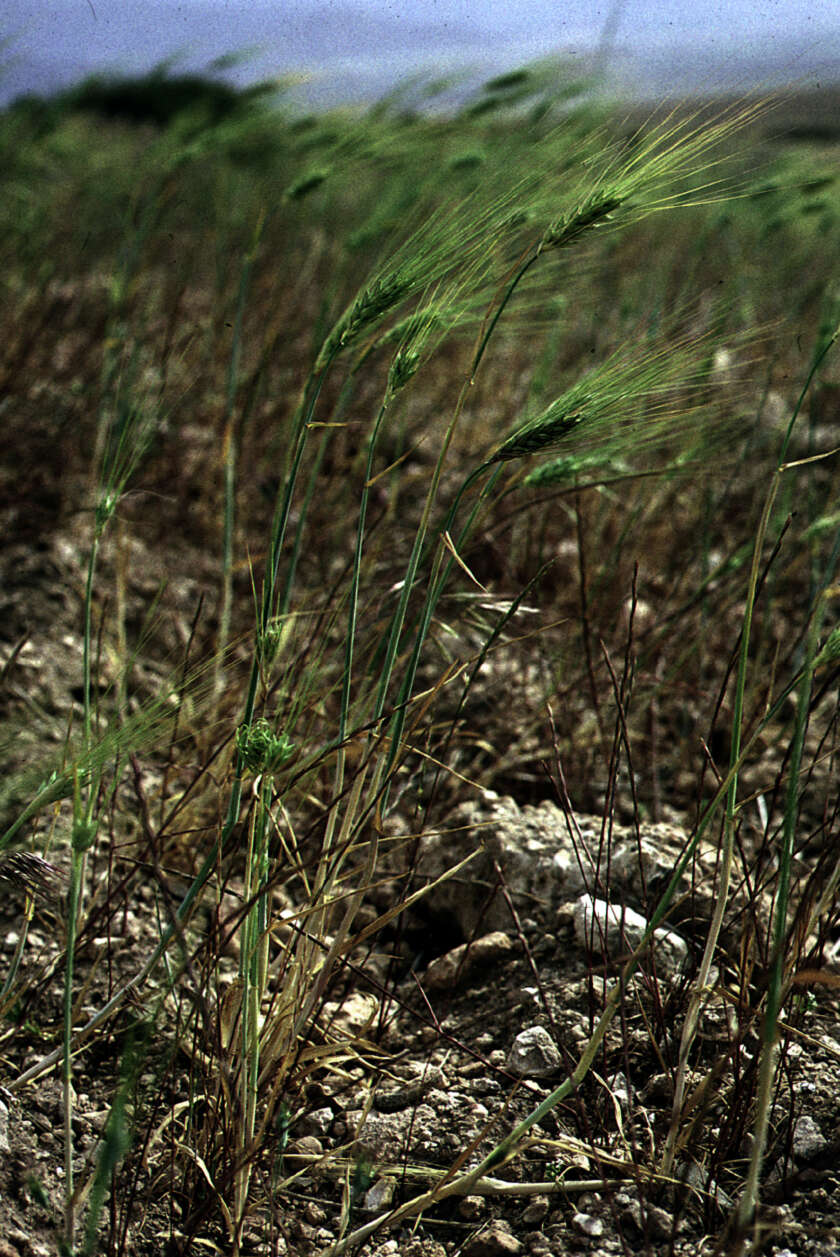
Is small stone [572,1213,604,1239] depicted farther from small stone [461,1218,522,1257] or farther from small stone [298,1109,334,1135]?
small stone [298,1109,334,1135]

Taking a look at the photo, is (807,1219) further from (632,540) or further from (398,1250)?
(632,540)

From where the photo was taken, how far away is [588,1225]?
3.20 feet

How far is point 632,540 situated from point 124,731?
1.52 meters

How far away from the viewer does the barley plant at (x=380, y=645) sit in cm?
96

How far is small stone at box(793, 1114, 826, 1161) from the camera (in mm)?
1032

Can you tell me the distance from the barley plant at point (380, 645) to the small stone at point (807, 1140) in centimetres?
3

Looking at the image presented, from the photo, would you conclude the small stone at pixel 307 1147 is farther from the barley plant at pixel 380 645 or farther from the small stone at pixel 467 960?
the small stone at pixel 467 960

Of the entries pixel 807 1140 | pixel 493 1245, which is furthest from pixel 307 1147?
pixel 807 1140

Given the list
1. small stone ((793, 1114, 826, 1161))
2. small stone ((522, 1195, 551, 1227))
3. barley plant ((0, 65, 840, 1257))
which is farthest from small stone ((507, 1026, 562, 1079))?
small stone ((793, 1114, 826, 1161))

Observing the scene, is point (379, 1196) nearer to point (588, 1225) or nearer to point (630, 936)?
point (588, 1225)

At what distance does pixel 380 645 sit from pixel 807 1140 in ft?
2.20

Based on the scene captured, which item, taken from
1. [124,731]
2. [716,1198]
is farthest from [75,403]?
[716,1198]

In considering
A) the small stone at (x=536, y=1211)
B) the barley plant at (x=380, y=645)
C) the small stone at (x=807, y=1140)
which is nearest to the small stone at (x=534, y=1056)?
the barley plant at (x=380, y=645)

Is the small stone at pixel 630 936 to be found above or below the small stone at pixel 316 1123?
above
